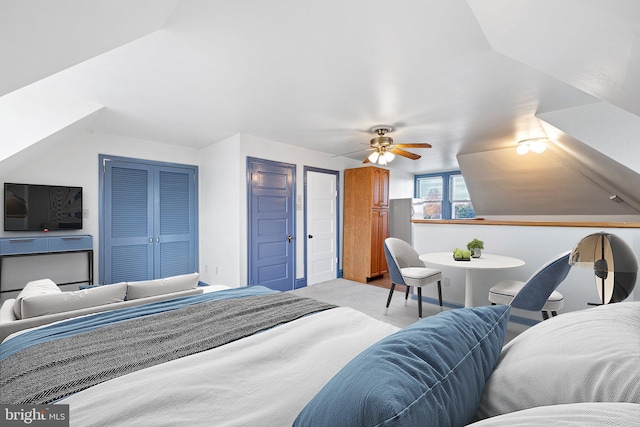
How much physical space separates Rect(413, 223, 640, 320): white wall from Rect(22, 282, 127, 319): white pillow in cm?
369

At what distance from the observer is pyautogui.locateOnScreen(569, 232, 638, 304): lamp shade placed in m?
0.96

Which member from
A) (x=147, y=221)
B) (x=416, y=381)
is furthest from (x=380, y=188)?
(x=416, y=381)

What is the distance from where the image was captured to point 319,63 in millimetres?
2336

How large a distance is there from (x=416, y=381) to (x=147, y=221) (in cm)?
496

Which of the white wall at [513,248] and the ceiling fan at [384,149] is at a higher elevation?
the ceiling fan at [384,149]

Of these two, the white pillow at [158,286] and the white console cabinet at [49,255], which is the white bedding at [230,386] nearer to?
the white pillow at [158,286]

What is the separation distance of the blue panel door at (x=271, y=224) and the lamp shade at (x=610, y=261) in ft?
12.9

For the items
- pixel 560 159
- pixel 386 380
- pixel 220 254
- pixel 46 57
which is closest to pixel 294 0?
pixel 46 57

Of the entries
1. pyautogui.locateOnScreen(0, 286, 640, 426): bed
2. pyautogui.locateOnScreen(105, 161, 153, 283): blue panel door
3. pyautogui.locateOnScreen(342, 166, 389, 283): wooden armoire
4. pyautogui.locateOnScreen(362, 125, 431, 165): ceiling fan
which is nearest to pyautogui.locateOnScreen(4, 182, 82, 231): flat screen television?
pyautogui.locateOnScreen(105, 161, 153, 283): blue panel door

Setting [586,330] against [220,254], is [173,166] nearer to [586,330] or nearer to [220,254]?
[220,254]

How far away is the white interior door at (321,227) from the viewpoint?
5301mm

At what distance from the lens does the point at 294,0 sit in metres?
1.65

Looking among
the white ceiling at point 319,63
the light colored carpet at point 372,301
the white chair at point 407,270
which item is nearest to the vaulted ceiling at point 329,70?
the white ceiling at point 319,63

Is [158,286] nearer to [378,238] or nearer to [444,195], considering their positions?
[378,238]
